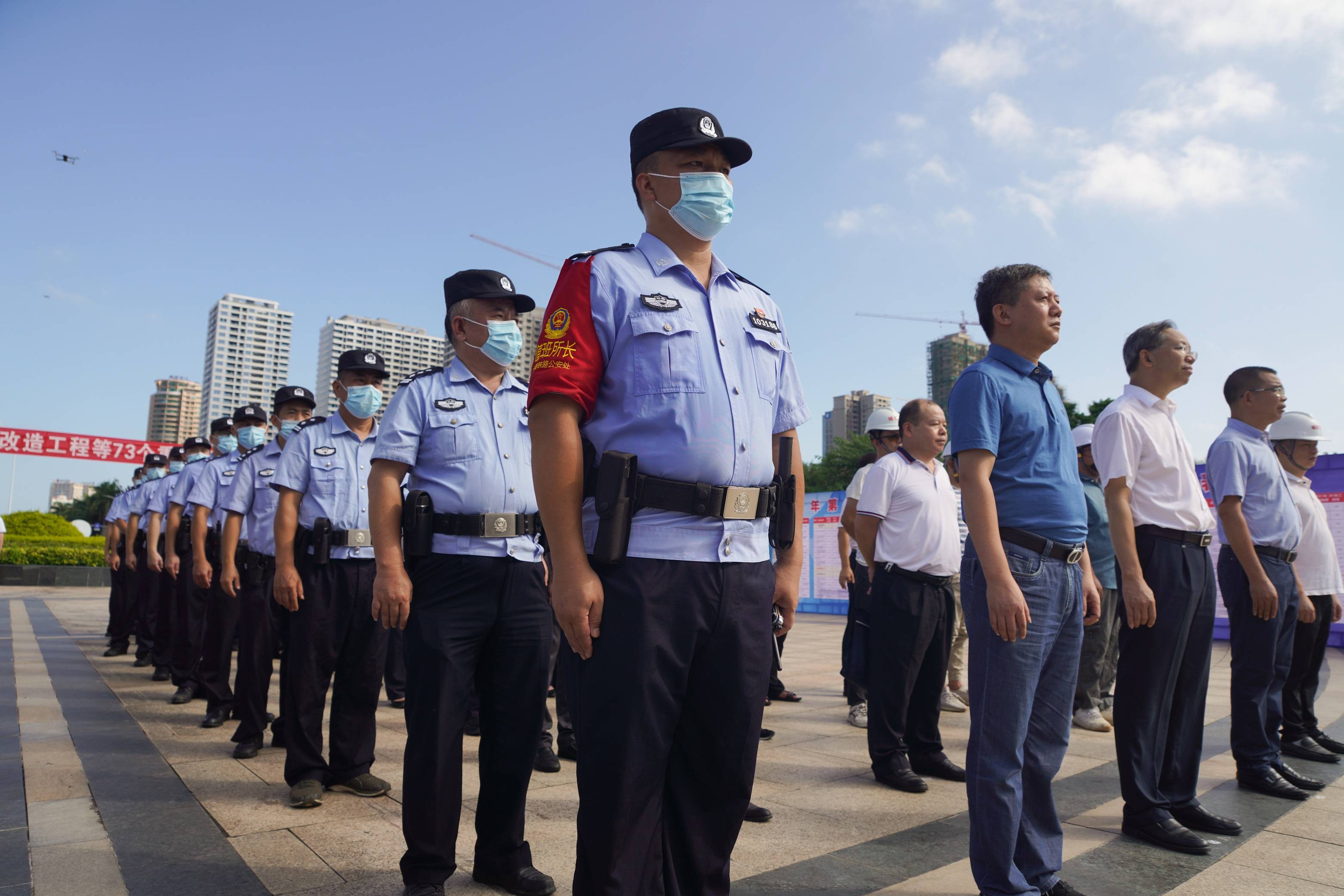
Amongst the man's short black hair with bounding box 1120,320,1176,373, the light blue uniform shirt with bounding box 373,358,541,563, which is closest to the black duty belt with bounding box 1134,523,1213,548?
the man's short black hair with bounding box 1120,320,1176,373

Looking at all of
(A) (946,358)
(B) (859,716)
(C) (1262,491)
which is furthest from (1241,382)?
(A) (946,358)

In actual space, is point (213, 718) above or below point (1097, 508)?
below

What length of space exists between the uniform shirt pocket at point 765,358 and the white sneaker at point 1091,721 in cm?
510

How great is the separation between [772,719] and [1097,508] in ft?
9.35

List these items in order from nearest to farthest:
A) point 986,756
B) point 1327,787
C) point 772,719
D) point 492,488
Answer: point 986,756
point 492,488
point 1327,787
point 772,719

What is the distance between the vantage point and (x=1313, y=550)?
5.44 metres

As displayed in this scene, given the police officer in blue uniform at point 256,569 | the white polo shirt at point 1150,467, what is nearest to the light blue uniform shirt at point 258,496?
the police officer in blue uniform at point 256,569

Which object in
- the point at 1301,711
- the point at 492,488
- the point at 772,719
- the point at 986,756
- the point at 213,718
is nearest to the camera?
the point at 986,756

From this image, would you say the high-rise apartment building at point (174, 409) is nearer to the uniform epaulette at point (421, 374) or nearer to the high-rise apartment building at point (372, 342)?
the high-rise apartment building at point (372, 342)

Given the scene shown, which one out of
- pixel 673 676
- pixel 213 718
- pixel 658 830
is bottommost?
pixel 213 718

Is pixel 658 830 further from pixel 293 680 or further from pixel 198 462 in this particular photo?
pixel 198 462

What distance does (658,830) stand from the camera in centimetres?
186

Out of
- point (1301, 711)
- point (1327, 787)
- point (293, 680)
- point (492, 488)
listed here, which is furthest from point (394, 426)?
point (1301, 711)

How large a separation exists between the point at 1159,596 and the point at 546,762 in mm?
3098
